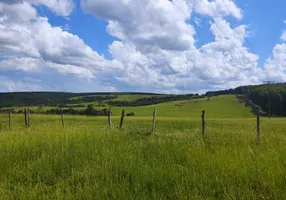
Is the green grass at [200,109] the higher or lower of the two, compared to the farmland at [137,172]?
lower

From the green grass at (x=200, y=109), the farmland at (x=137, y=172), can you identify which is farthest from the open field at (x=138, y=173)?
the green grass at (x=200, y=109)

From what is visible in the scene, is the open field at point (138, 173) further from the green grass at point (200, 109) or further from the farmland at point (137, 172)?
the green grass at point (200, 109)

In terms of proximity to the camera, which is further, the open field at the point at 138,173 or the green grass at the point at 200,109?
the green grass at the point at 200,109

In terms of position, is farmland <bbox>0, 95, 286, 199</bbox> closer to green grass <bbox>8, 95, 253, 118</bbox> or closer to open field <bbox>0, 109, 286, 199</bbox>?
open field <bbox>0, 109, 286, 199</bbox>

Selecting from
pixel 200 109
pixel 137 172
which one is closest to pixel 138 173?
pixel 137 172

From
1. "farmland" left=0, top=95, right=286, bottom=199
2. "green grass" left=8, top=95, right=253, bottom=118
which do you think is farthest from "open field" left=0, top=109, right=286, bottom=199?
"green grass" left=8, top=95, right=253, bottom=118

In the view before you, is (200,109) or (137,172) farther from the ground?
(137,172)

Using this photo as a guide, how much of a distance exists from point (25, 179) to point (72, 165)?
41.7 inches

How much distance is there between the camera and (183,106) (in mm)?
126938

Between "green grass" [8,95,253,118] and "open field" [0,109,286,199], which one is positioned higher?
"open field" [0,109,286,199]

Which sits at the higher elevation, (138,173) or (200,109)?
(138,173)

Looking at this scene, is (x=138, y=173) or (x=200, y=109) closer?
(x=138, y=173)

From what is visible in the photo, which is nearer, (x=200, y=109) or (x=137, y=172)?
(x=137, y=172)

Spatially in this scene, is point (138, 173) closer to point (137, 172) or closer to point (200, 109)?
point (137, 172)
